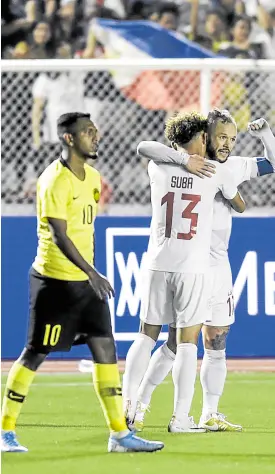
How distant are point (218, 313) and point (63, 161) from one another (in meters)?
1.83

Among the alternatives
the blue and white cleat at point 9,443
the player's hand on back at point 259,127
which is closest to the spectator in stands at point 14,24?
the player's hand on back at point 259,127

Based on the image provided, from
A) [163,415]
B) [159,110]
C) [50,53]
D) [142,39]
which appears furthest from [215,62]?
[163,415]

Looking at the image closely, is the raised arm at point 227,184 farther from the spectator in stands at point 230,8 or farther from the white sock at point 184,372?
the spectator in stands at point 230,8

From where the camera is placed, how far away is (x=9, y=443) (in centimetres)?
779

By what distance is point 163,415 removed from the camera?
963cm

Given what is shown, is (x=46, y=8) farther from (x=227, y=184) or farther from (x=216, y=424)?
(x=216, y=424)

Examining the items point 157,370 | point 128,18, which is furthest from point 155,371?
point 128,18

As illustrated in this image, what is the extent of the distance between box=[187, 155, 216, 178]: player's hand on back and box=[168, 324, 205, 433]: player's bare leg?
950 millimetres

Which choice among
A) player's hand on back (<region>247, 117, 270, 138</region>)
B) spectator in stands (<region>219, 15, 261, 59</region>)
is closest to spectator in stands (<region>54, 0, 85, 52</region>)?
spectator in stands (<region>219, 15, 261, 59</region>)

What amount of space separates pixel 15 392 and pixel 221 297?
185cm

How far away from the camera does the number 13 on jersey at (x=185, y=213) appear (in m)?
8.43

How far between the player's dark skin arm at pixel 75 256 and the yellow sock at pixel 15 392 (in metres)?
0.63

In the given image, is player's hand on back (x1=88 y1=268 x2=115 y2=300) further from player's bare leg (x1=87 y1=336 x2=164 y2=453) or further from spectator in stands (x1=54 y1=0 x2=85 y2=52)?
spectator in stands (x1=54 y1=0 x2=85 y2=52)

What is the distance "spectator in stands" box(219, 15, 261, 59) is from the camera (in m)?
16.2
